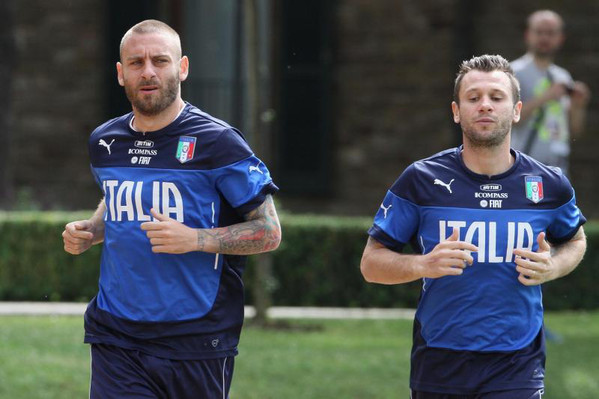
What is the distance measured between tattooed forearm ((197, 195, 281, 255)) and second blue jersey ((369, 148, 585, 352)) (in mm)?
406

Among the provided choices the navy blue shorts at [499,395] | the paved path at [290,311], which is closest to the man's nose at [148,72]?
the navy blue shorts at [499,395]

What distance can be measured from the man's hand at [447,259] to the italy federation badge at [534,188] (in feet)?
1.33

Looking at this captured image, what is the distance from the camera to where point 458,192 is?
16.1 ft

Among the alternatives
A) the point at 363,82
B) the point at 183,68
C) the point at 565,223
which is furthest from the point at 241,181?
the point at 363,82

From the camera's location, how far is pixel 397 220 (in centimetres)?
497

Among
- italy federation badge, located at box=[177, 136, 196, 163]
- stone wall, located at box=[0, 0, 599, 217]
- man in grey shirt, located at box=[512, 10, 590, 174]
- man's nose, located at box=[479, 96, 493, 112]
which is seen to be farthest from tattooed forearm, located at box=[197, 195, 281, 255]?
stone wall, located at box=[0, 0, 599, 217]

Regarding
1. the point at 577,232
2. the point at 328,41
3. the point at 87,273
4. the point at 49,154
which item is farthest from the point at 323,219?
the point at 577,232

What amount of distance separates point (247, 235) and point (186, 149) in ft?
1.38

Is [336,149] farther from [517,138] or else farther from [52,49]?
[517,138]

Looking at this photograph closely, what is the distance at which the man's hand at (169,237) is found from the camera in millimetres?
4777

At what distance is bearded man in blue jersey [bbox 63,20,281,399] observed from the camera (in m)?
4.98

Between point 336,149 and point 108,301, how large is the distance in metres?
10.9

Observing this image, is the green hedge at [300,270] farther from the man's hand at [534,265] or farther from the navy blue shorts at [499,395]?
the man's hand at [534,265]

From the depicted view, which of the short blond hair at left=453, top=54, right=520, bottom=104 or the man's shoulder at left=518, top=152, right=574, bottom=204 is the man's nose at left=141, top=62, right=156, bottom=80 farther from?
the man's shoulder at left=518, top=152, right=574, bottom=204
